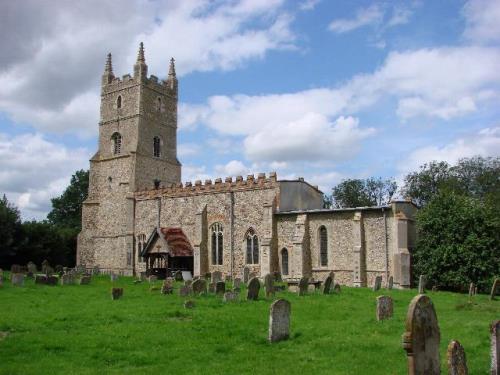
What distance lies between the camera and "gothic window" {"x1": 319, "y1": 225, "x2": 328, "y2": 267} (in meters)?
31.5

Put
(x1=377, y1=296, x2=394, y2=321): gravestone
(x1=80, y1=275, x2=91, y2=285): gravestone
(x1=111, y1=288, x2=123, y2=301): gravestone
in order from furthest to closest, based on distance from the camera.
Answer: (x1=80, y1=275, x2=91, y2=285): gravestone < (x1=111, y1=288, x2=123, y2=301): gravestone < (x1=377, y1=296, x2=394, y2=321): gravestone

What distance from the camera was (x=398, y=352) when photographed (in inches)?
400

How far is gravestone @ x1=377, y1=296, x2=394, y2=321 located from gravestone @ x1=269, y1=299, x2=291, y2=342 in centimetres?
330

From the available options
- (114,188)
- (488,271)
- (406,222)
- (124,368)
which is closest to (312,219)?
(406,222)

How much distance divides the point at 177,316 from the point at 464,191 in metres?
40.4

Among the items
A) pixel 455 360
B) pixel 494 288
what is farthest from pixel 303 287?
pixel 455 360

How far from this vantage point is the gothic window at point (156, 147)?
43406 millimetres

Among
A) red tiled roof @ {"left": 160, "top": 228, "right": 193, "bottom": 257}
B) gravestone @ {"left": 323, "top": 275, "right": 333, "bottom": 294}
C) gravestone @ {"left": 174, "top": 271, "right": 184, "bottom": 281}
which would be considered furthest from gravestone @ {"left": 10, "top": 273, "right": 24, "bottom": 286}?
gravestone @ {"left": 323, "top": 275, "right": 333, "bottom": 294}

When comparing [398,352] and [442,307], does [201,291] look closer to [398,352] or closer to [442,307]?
[442,307]

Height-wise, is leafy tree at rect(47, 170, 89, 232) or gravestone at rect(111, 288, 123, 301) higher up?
leafy tree at rect(47, 170, 89, 232)

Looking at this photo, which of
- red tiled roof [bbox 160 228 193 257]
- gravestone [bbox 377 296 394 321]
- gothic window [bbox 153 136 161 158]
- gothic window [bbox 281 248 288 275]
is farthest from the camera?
gothic window [bbox 153 136 161 158]

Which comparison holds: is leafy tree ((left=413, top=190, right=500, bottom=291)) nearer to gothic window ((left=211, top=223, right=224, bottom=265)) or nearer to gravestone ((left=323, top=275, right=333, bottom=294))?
gravestone ((left=323, top=275, right=333, bottom=294))

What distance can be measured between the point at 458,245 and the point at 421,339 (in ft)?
73.6

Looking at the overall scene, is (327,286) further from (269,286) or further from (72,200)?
(72,200)
